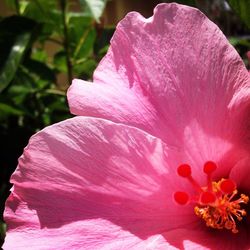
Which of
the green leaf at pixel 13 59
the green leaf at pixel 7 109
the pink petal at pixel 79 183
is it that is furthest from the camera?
the green leaf at pixel 7 109

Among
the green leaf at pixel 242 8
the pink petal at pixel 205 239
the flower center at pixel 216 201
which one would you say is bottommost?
the pink petal at pixel 205 239

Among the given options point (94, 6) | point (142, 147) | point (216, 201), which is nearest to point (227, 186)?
point (216, 201)

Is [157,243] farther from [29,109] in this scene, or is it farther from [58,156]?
[29,109]

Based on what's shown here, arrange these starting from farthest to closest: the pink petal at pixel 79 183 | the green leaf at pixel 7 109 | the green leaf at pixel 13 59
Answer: the green leaf at pixel 7 109, the green leaf at pixel 13 59, the pink petal at pixel 79 183

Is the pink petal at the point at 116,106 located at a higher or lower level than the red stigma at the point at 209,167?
higher

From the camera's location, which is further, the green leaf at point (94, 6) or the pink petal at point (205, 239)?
the green leaf at point (94, 6)

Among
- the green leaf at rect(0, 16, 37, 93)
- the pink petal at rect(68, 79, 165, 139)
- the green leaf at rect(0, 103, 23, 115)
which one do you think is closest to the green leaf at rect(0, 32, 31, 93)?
the green leaf at rect(0, 16, 37, 93)

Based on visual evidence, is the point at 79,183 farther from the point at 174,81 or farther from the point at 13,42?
the point at 13,42

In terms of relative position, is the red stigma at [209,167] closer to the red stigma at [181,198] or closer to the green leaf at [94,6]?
the red stigma at [181,198]

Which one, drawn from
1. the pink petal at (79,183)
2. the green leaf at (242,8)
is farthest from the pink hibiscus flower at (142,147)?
the green leaf at (242,8)
